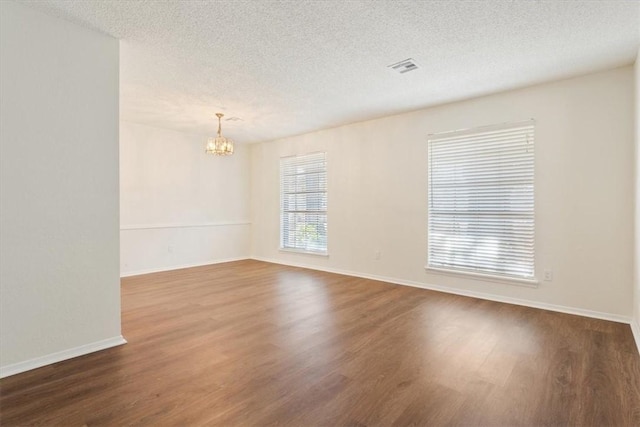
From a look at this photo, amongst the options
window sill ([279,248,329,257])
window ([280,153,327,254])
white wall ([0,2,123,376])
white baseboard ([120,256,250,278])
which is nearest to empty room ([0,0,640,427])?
white wall ([0,2,123,376])

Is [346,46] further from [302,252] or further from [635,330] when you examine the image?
[302,252]

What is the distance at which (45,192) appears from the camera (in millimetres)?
2297

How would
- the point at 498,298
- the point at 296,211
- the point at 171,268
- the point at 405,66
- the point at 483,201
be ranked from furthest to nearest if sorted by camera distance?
the point at 296,211
the point at 171,268
the point at 483,201
the point at 498,298
the point at 405,66

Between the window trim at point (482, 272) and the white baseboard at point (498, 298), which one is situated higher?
the window trim at point (482, 272)

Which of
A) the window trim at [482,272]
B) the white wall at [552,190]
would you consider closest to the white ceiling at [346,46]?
the white wall at [552,190]

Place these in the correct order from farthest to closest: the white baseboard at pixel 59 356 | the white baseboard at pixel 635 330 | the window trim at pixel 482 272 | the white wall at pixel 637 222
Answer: the window trim at pixel 482 272
the white wall at pixel 637 222
the white baseboard at pixel 635 330
the white baseboard at pixel 59 356

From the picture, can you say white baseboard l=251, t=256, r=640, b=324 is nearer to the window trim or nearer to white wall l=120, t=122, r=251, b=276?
the window trim

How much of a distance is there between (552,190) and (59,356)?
15.6 ft

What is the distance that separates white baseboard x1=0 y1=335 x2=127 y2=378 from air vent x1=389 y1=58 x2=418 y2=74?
3462mm

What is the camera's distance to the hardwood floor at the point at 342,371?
5.72 ft

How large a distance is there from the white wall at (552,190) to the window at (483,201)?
0.10 m

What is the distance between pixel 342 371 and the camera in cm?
220

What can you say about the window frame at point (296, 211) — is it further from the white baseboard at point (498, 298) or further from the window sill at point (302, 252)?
the white baseboard at point (498, 298)

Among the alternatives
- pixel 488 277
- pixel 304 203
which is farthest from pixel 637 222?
pixel 304 203
